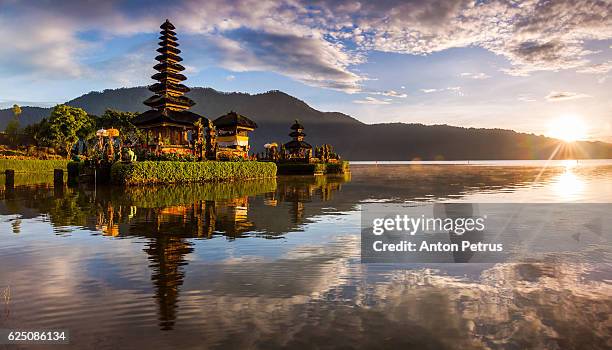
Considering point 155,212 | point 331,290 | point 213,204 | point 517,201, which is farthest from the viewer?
point 517,201

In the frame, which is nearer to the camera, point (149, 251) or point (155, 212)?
point (149, 251)

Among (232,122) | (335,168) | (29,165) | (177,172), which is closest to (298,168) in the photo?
(335,168)

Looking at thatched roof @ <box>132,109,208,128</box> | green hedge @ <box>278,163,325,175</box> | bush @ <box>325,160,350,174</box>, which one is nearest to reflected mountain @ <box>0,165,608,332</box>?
thatched roof @ <box>132,109,208,128</box>

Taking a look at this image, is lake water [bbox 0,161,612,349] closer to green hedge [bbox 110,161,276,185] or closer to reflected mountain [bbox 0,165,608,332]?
reflected mountain [bbox 0,165,608,332]

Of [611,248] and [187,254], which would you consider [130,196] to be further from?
[611,248]

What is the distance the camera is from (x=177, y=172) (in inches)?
1323

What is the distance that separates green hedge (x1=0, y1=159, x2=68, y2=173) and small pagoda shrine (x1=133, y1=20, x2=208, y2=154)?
13.5 metres

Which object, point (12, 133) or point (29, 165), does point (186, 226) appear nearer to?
point (29, 165)

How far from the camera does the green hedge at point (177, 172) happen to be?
99.8 feet

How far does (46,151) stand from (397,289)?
85.1m

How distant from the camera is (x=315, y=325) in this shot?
5.40m

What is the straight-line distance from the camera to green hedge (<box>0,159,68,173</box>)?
166 ft

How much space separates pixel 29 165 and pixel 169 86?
20633 millimetres

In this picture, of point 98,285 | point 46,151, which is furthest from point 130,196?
point 46,151
